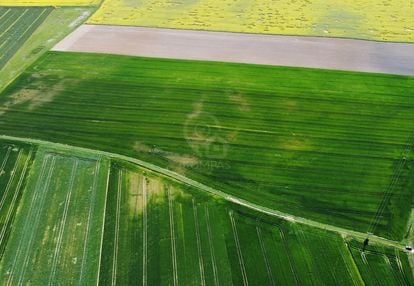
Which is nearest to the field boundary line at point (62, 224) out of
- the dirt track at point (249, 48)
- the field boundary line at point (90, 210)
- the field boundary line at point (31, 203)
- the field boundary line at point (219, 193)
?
the field boundary line at point (90, 210)

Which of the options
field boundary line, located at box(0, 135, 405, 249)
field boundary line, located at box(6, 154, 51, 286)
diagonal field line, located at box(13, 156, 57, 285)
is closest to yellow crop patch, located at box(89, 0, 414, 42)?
field boundary line, located at box(0, 135, 405, 249)

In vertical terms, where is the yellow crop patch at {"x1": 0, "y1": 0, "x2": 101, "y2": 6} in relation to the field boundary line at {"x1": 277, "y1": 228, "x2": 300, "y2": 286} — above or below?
above

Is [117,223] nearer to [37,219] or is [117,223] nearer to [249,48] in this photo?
[37,219]

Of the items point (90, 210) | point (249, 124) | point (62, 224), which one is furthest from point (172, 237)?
point (249, 124)

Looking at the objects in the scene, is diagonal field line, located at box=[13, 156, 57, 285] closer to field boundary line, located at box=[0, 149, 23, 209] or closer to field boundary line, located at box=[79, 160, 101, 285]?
field boundary line, located at box=[0, 149, 23, 209]

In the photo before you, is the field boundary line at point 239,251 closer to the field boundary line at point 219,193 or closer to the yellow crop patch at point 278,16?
the field boundary line at point 219,193

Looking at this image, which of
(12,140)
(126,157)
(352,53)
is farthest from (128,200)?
(352,53)
